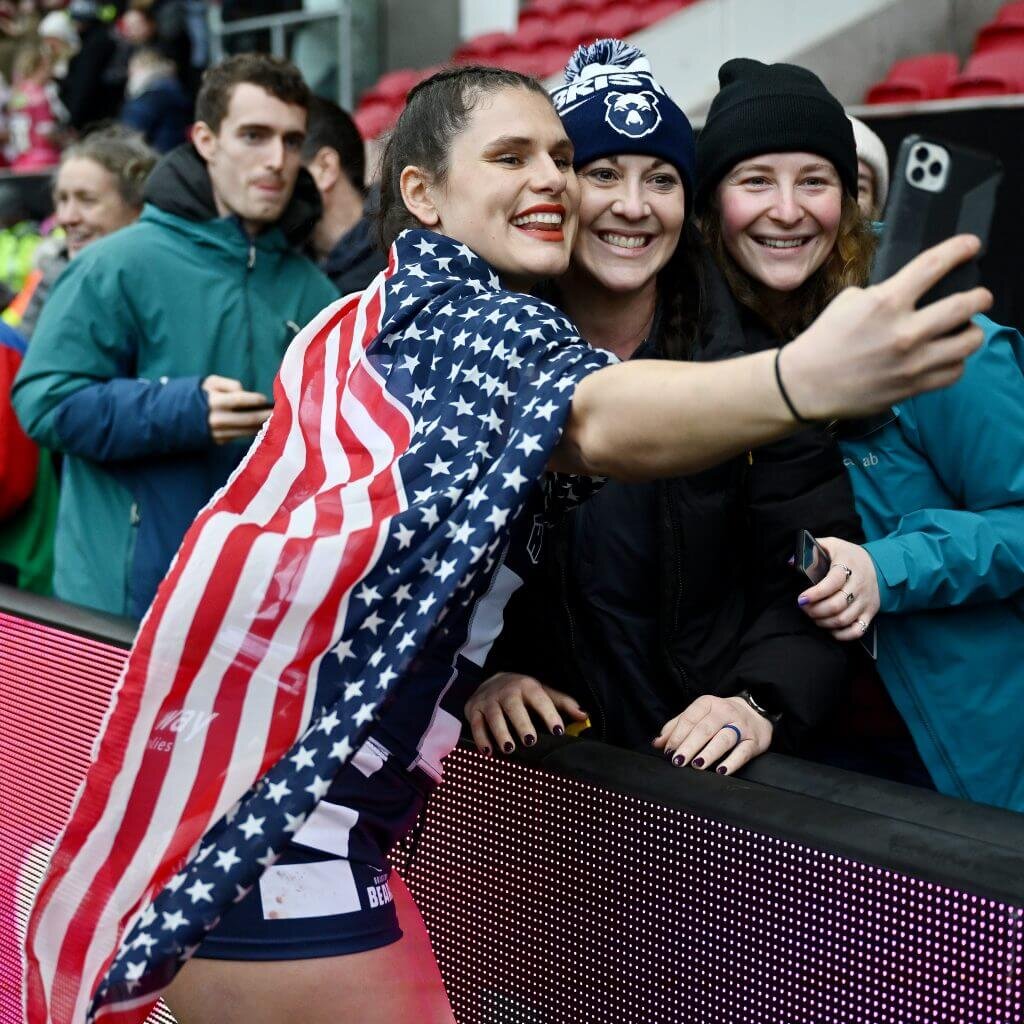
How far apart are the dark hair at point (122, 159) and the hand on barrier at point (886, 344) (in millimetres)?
3440

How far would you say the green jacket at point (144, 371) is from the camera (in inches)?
127

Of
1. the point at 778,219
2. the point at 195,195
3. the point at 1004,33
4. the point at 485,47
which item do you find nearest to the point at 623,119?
the point at 778,219

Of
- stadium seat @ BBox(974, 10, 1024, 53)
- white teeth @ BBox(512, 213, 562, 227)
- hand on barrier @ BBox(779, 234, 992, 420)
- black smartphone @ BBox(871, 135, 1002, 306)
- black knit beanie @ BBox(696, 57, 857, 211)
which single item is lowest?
hand on barrier @ BBox(779, 234, 992, 420)

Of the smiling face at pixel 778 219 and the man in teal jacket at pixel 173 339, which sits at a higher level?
the smiling face at pixel 778 219

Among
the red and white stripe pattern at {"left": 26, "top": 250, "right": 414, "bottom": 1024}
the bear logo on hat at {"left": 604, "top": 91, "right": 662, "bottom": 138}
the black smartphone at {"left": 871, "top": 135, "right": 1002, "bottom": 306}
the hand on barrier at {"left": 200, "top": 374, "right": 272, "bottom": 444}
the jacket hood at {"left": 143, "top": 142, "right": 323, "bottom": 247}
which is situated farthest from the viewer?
the jacket hood at {"left": 143, "top": 142, "right": 323, "bottom": 247}

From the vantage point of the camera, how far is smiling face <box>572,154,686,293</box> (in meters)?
2.18

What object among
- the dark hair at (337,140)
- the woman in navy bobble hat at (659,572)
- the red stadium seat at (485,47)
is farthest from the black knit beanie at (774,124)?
the red stadium seat at (485,47)

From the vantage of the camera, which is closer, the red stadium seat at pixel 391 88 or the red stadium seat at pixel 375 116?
the red stadium seat at pixel 375 116

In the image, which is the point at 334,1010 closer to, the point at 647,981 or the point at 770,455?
the point at 647,981

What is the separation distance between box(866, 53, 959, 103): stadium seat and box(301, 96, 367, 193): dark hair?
12.2 feet

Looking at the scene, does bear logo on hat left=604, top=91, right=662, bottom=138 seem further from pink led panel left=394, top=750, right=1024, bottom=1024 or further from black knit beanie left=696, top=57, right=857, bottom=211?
pink led panel left=394, top=750, right=1024, bottom=1024

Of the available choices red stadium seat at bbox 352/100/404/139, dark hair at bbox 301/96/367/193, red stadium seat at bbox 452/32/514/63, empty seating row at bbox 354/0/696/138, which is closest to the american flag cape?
dark hair at bbox 301/96/367/193

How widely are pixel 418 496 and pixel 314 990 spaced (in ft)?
1.77

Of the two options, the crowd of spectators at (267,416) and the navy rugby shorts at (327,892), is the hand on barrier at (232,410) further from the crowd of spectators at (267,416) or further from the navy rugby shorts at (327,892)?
the navy rugby shorts at (327,892)
